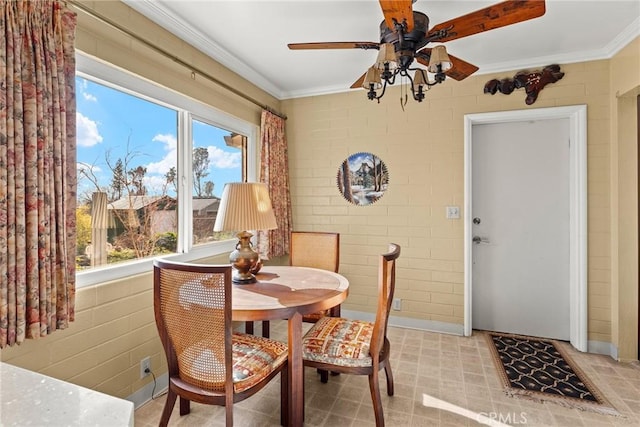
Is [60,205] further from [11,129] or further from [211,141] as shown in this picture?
[211,141]

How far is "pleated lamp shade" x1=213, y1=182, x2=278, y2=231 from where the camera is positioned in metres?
1.92

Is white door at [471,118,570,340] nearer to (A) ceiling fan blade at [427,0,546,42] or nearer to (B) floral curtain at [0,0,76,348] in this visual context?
(A) ceiling fan blade at [427,0,546,42]

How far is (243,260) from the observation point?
2.04 meters

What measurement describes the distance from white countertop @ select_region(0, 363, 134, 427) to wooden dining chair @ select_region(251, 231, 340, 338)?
193 centimetres

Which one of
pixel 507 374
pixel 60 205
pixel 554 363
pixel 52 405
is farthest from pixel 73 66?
pixel 554 363

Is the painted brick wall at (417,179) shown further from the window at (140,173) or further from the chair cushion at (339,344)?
the chair cushion at (339,344)

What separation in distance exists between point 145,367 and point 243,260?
3.15ft

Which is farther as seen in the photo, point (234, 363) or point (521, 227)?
point (521, 227)

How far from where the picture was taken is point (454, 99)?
3.06 meters

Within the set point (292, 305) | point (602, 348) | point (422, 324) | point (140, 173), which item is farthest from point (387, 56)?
point (602, 348)

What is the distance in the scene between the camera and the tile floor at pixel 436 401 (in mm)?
1867

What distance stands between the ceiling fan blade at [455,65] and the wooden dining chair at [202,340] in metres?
1.55

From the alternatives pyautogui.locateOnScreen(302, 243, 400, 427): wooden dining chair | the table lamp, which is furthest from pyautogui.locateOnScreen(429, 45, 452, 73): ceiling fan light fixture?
the table lamp

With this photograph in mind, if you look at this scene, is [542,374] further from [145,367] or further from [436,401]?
[145,367]
